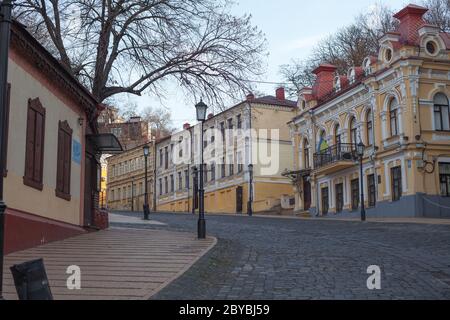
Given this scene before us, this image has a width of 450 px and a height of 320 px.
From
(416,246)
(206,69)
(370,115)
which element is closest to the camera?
(416,246)

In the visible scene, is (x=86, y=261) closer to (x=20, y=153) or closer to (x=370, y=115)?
(x=20, y=153)

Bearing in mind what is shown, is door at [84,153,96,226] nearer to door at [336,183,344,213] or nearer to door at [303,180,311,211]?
door at [336,183,344,213]

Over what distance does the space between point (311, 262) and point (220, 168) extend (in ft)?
142

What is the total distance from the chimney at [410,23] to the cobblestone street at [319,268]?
16.7m

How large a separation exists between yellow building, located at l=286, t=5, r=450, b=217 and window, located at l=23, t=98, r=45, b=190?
2019 centimetres

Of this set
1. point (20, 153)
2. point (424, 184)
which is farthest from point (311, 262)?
point (424, 184)

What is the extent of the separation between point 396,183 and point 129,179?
48.7m

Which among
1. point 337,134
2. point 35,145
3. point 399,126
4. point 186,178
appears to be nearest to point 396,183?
point 399,126

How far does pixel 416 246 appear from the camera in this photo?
1452 centimetres

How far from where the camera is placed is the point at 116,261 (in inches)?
452

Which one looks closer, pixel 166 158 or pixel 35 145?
pixel 35 145

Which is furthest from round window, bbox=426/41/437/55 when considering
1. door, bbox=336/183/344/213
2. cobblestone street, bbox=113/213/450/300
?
cobblestone street, bbox=113/213/450/300

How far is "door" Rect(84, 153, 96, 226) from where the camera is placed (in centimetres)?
1951

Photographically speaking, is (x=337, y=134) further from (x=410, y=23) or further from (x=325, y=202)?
(x=410, y=23)
